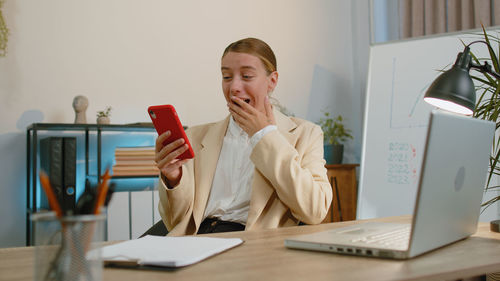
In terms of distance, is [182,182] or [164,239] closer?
[164,239]

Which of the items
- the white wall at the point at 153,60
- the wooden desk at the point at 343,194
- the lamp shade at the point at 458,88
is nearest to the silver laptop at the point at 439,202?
the lamp shade at the point at 458,88

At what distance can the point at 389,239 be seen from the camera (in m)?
0.93

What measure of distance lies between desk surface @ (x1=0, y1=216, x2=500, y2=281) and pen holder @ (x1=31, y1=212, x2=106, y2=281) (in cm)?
19

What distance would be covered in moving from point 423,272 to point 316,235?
30cm

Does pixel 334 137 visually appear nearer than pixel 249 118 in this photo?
No

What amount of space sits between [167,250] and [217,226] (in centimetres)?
80

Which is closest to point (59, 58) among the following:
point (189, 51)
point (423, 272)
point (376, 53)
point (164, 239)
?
point (189, 51)

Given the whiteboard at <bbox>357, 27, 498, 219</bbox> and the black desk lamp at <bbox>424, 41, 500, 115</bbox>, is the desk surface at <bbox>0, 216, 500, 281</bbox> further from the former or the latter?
the whiteboard at <bbox>357, 27, 498, 219</bbox>

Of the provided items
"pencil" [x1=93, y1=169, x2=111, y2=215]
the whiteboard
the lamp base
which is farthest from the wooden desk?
"pencil" [x1=93, y1=169, x2=111, y2=215]

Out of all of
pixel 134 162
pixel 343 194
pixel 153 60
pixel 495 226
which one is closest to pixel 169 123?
pixel 495 226

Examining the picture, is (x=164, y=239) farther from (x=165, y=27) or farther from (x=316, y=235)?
(x=165, y=27)

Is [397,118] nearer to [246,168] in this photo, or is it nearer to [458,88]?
[246,168]

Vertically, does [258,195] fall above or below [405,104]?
below

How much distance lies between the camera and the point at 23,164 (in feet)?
9.37
